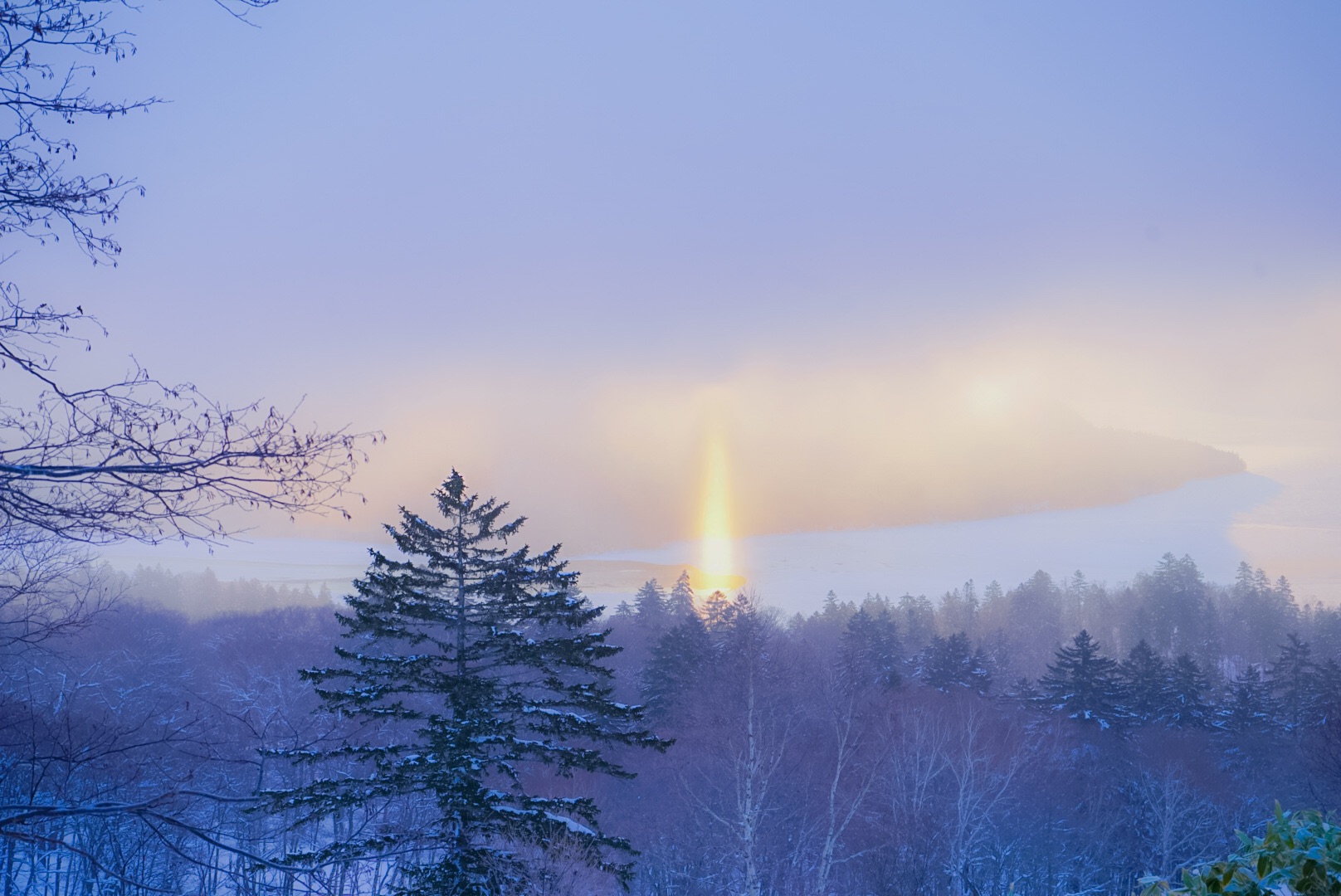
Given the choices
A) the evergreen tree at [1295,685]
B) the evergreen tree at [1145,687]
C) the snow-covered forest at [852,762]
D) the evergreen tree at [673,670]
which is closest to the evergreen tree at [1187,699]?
the snow-covered forest at [852,762]

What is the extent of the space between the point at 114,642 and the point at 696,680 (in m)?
46.5

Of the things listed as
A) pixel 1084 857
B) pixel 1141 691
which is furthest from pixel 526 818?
pixel 1141 691

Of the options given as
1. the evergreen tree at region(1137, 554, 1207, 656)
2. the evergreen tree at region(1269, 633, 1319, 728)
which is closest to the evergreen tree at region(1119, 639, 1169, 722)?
the evergreen tree at region(1269, 633, 1319, 728)

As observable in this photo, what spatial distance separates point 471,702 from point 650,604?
5058cm

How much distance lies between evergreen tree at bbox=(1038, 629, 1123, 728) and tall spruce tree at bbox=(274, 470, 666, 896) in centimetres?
3301

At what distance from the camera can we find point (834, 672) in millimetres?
44938

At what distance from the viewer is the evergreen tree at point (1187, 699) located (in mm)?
37500

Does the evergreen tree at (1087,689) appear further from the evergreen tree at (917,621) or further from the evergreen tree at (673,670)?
the evergreen tree at (917,621)

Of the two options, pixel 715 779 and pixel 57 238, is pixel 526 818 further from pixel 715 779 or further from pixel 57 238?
pixel 715 779

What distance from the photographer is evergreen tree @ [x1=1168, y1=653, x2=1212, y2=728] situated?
3750cm

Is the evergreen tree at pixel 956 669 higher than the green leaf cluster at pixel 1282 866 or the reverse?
the reverse

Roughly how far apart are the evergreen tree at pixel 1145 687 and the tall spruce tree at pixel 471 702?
36.3m

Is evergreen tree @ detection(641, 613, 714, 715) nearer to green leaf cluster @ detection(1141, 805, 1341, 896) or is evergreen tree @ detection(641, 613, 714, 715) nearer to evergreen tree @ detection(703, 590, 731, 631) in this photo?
evergreen tree @ detection(703, 590, 731, 631)

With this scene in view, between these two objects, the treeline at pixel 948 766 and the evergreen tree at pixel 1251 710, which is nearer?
the treeline at pixel 948 766
